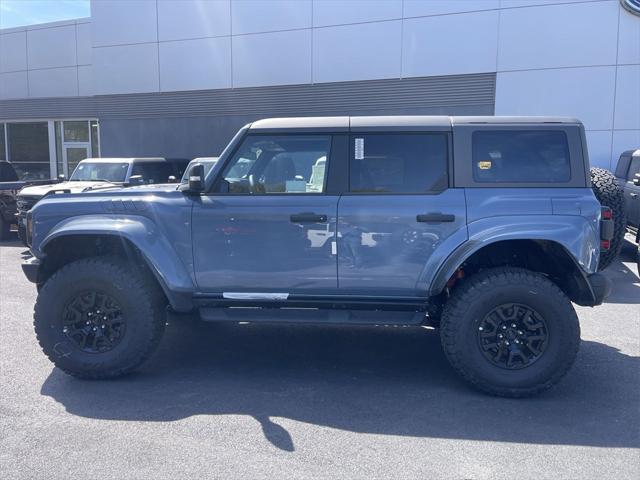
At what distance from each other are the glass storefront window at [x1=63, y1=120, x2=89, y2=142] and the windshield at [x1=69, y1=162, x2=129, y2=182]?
377 inches

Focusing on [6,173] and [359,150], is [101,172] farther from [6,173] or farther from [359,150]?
[359,150]

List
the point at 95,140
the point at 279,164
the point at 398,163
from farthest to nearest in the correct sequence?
the point at 95,140 < the point at 279,164 < the point at 398,163

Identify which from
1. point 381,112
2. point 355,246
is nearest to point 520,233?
point 355,246

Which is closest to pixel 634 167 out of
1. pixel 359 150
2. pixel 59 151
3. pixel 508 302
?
pixel 508 302

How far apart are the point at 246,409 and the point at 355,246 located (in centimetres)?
149

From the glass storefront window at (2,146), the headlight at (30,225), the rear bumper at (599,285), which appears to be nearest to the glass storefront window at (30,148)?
the glass storefront window at (2,146)

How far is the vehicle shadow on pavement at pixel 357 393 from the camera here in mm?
4195

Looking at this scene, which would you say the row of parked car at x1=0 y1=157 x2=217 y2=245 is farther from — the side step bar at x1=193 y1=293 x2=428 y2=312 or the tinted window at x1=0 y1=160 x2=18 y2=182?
the side step bar at x1=193 y1=293 x2=428 y2=312

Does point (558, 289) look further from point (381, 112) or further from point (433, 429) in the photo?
point (381, 112)

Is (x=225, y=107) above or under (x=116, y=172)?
above

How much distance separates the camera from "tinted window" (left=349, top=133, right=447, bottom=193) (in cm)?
488

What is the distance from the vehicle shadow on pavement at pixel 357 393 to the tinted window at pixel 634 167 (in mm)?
5970

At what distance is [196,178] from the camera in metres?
4.87

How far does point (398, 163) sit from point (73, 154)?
19847mm
